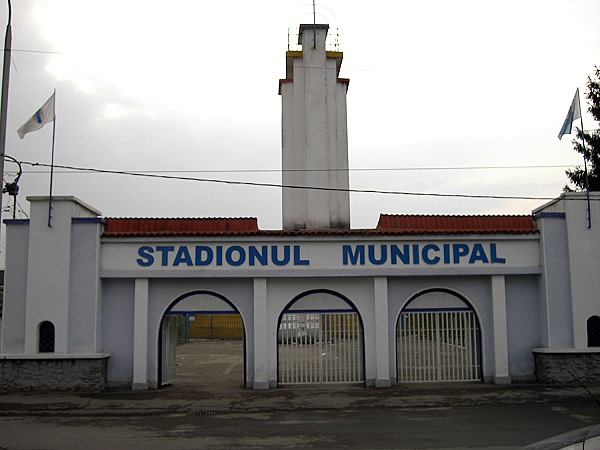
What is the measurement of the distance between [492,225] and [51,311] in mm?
12823

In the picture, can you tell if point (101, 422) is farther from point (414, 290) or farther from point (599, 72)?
point (599, 72)

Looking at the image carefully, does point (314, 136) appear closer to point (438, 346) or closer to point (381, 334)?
point (381, 334)

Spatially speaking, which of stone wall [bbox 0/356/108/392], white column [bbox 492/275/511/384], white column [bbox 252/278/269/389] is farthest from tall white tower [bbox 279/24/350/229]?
stone wall [bbox 0/356/108/392]

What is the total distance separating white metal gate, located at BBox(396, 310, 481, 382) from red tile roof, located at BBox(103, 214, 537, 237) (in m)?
2.42

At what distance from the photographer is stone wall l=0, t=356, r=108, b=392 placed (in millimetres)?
17344

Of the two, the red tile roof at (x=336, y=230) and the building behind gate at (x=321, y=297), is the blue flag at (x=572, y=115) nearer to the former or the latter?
the building behind gate at (x=321, y=297)

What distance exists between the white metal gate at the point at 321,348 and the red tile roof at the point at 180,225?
9.88ft

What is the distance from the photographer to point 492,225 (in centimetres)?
2017

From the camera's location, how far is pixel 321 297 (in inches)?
729

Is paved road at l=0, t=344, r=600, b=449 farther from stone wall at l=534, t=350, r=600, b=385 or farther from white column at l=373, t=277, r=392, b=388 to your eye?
white column at l=373, t=277, r=392, b=388

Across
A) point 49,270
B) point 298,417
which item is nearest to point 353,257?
point 298,417

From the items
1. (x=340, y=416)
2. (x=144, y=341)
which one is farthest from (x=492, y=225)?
(x=144, y=341)

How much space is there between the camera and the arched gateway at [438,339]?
18406mm

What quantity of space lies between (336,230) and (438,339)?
161 inches
